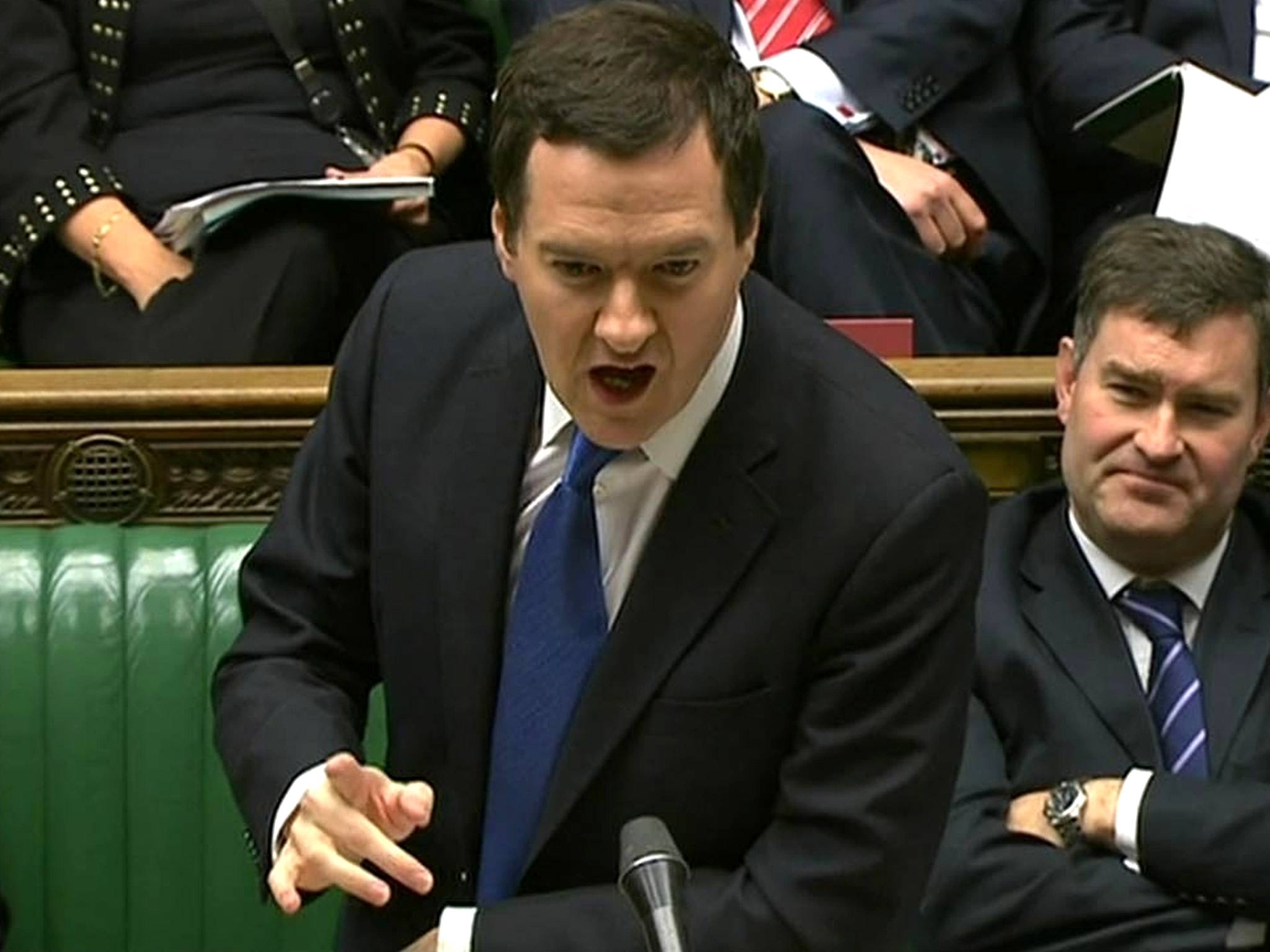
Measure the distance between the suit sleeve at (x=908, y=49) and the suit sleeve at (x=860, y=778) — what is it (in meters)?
1.16

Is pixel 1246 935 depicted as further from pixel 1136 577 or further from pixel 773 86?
pixel 773 86

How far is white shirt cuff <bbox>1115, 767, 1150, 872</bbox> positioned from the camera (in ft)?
6.33

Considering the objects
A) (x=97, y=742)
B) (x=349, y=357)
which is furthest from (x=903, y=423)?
(x=97, y=742)

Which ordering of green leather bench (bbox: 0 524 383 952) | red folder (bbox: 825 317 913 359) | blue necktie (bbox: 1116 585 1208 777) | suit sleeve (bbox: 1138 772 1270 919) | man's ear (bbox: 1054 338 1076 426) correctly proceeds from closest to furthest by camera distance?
suit sleeve (bbox: 1138 772 1270 919), blue necktie (bbox: 1116 585 1208 777), man's ear (bbox: 1054 338 1076 426), green leather bench (bbox: 0 524 383 952), red folder (bbox: 825 317 913 359)

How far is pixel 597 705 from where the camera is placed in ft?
4.67

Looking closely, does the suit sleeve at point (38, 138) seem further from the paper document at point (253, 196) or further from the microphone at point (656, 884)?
the microphone at point (656, 884)

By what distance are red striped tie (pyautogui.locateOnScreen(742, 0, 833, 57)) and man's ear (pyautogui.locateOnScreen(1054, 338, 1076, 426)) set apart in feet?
1.87

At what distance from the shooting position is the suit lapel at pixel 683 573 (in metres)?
1.42

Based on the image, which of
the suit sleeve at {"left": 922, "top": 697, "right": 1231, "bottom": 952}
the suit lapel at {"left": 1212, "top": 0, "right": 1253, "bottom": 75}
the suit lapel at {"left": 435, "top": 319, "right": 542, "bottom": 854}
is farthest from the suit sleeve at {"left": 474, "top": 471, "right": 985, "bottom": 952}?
the suit lapel at {"left": 1212, "top": 0, "right": 1253, "bottom": 75}

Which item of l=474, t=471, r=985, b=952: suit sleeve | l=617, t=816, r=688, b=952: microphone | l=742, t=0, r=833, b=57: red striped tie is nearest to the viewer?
l=617, t=816, r=688, b=952: microphone

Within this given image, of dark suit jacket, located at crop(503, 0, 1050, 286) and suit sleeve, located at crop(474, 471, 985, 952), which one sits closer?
suit sleeve, located at crop(474, 471, 985, 952)

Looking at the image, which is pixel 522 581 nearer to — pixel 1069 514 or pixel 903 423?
pixel 903 423

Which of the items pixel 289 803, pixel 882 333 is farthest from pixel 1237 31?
Answer: pixel 289 803

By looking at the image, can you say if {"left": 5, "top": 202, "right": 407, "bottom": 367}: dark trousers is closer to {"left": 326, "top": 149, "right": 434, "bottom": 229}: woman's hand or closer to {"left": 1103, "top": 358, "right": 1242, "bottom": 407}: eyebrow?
{"left": 326, "top": 149, "right": 434, "bottom": 229}: woman's hand
